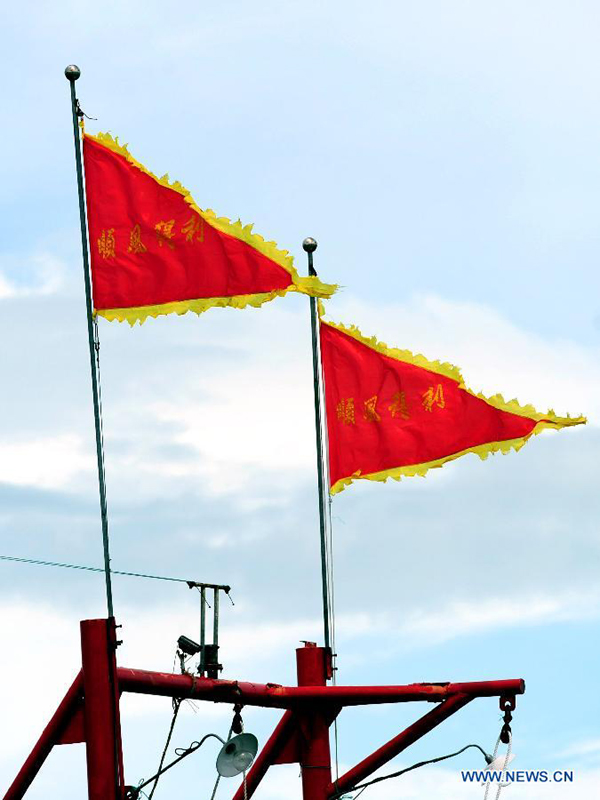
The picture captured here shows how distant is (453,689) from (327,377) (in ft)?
15.4

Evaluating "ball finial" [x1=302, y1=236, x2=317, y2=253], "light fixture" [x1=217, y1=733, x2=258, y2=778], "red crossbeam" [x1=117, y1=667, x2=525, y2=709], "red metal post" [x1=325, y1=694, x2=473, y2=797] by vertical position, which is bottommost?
"light fixture" [x1=217, y1=733, x2=258, y2=778]

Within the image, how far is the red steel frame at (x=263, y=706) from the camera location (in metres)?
23.2

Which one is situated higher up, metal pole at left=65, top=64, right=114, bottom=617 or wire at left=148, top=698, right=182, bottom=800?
metal pole at left=65, top=64, right=114, bottom=617

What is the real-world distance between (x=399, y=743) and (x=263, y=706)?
2.00 meters

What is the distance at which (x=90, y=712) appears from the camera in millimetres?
23203

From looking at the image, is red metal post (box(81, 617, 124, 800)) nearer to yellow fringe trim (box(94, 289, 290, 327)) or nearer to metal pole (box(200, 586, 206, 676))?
metal pole (box(200, 586, 206, 676))

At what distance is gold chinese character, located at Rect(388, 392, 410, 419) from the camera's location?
91.7ft

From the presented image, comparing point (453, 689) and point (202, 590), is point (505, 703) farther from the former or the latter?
point (202, 590)

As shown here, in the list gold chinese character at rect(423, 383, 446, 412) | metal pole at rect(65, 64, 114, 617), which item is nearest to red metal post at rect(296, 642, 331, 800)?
gold chinese character at rect(423, 383, 446, 412)

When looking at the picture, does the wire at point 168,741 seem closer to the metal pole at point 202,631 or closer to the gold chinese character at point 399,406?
the metal pole at point 202,631

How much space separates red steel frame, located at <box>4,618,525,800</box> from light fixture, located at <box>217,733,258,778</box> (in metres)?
0.68

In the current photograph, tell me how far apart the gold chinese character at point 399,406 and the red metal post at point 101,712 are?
6255 millimetres

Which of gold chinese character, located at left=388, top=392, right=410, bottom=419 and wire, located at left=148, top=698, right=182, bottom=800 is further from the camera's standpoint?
gold chinese character, located at left=388, top=392, right=410, bottom=419

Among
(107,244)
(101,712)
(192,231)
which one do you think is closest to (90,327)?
(107,244)
